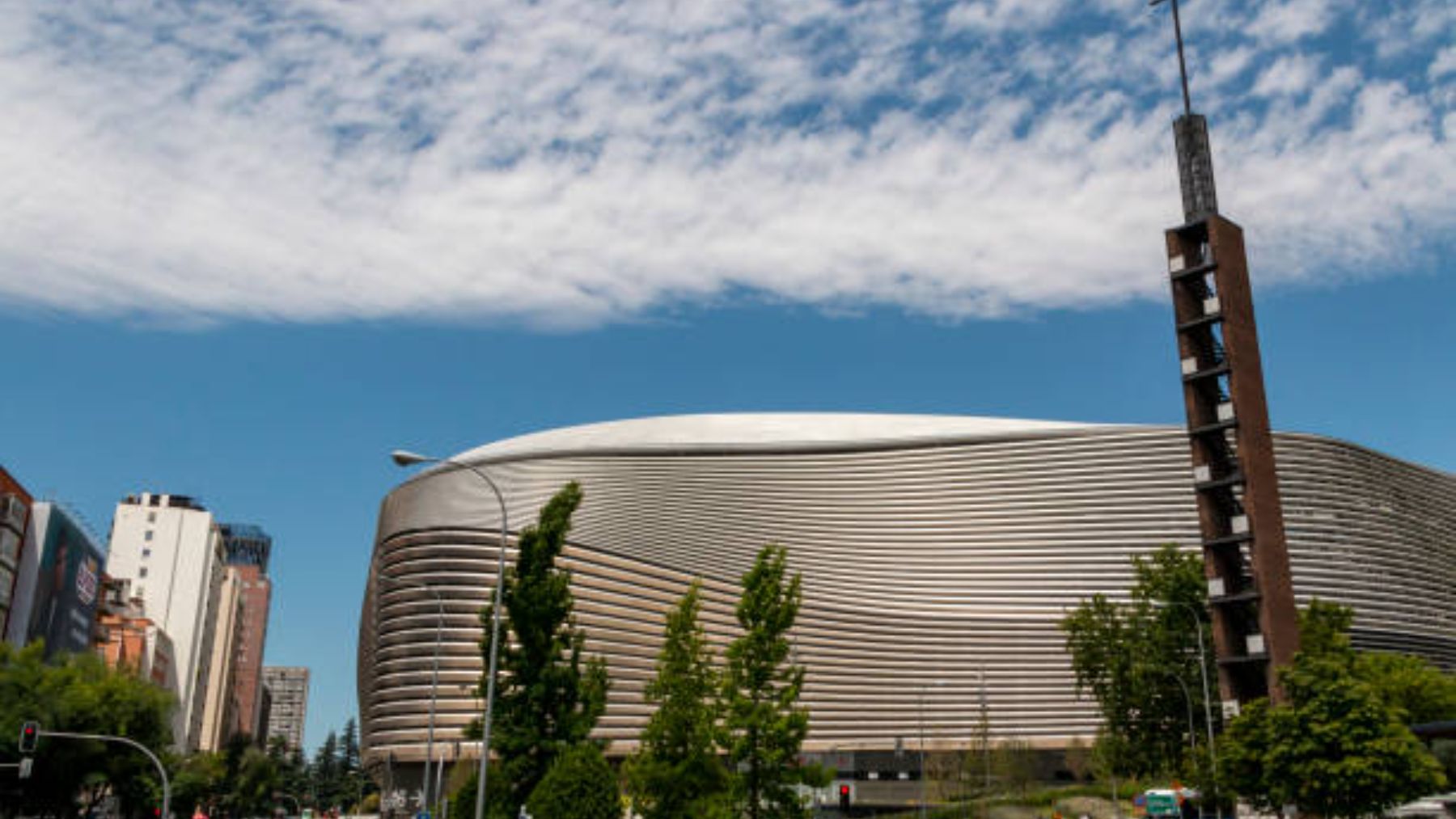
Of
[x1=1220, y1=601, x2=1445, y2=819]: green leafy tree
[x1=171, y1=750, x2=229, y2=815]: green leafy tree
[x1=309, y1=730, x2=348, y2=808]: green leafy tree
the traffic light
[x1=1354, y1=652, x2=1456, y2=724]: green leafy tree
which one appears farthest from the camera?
[x1=309, y1=730, x2=348, y2=808]: green leafy tree

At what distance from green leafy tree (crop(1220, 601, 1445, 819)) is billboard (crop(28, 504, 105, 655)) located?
7182 centimetres

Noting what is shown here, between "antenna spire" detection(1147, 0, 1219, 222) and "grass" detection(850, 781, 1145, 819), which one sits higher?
"antenna spire" detection(1147, 0, 1219, 222)

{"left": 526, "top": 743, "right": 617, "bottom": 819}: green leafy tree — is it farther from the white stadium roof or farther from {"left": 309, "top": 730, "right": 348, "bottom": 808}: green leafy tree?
{"left": 309, "top": 730, "right": 348, "bottom": 808}: green leafy tree

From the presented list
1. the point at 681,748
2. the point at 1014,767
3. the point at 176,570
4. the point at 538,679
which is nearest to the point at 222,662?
the point at 176,570

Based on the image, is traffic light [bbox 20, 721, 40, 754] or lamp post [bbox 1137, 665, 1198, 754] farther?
lamp post [bbox 1137, 665, 1198, 754]

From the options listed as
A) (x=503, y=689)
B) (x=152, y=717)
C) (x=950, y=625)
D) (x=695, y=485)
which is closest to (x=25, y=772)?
(x=503, y=689)

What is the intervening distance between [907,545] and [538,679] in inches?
3674

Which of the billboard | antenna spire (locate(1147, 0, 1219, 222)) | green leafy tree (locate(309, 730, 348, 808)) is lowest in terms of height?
green leafy tree (locate(309, 730, 348, 808))

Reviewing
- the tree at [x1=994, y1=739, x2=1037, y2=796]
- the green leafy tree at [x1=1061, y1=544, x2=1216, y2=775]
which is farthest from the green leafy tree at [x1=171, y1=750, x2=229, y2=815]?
the green leafy tree at [x1=1061, y1=544, x2=1216, y2=775]

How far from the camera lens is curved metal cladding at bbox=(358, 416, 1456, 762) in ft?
362

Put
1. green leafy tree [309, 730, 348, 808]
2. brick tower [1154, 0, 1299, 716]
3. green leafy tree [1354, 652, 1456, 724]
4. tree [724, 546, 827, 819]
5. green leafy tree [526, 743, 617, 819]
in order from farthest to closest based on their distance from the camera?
green leafy tree [309, 730, 348, 808] < green leafy tree [1354, 652, 1456, 724] < brick tower [1154, 0, 1299, 716] < tree [724, 546, 827, 819] < green leafy tree [526, 743, 617, 819]

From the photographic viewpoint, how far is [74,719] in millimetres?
59594

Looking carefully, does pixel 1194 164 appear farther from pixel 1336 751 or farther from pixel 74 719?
pixel 74 719

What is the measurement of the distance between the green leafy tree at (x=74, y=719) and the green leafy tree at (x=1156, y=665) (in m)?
55.7
